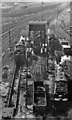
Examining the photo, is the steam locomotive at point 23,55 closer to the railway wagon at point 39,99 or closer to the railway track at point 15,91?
the railway track at point 15,91

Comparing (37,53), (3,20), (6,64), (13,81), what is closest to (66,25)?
(3,20)

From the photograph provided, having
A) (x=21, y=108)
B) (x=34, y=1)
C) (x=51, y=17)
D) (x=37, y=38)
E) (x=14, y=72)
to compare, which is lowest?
(x=21, y=108)

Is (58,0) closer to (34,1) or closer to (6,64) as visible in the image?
(34,1)

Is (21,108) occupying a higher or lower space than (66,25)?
lower

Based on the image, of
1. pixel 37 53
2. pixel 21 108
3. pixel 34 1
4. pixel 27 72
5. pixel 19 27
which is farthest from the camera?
pixel 34 1

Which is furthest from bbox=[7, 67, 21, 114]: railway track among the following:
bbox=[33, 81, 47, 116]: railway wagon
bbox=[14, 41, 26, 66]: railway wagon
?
bbox=[14, 41, 26, 66]: railway wagon

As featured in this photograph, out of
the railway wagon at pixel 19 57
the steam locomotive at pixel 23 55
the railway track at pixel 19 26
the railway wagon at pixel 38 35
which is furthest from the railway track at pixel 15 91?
the railway track at pixel 19 26

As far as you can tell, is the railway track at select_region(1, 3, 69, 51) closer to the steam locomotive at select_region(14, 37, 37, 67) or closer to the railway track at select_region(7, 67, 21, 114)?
the steam locomotive at select_region(14, 37, 37, 67)

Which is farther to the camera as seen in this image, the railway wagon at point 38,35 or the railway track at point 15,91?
the railway wagon at point 38,35

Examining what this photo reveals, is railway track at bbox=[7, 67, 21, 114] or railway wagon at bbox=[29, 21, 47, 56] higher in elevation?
railway wagon at bbox=[29, 21, 47, 56]
